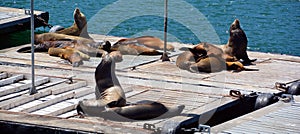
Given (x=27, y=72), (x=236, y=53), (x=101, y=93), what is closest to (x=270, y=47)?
(x=236, y=53)

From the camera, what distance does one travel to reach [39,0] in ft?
90.5

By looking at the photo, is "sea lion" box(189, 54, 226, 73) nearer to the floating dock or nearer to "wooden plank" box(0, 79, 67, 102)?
"wooden plank" box(0, 79, 67, 102)

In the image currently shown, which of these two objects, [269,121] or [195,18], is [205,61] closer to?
[269,121]

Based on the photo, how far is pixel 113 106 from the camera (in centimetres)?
985

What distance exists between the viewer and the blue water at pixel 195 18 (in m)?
20.2

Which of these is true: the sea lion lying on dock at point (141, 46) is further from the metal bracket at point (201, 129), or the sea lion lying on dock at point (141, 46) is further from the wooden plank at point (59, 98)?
the metal bracket at point (201, 129)

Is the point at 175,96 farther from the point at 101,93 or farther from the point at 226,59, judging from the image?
the point at 226,59

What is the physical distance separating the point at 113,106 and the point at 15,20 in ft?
22.1

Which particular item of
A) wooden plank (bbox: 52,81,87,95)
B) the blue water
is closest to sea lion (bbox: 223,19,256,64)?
wooden plank (bbox: 52,81,87,95)

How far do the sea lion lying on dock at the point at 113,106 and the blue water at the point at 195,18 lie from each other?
7772 millimetres

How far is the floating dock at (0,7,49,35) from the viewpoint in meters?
16.0

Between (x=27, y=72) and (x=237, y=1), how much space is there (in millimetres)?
15674

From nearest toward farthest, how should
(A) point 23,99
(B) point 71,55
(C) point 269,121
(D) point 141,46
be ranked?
(C) point 269,121, (A) point 23,99, (B) point 71,55, (D) point 141,46

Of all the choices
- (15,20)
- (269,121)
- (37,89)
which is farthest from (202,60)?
(15,20)
